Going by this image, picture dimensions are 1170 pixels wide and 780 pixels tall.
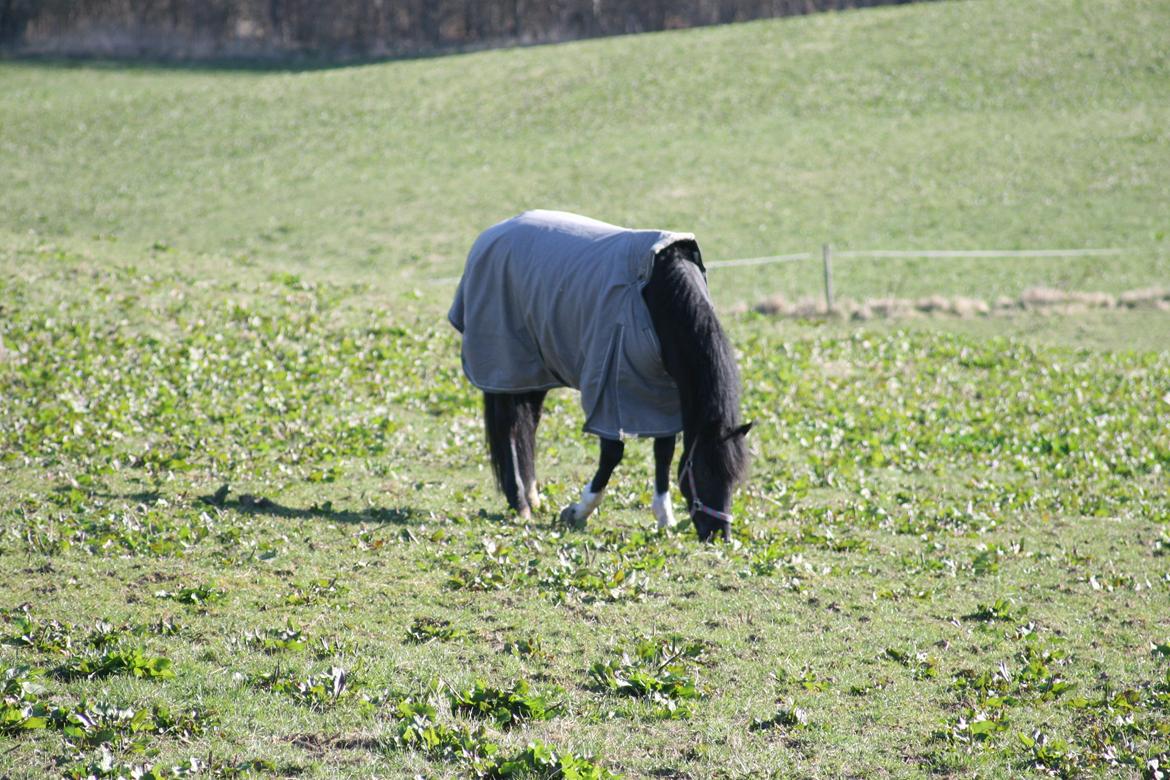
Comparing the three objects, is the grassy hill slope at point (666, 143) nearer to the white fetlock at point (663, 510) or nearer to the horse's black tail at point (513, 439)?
the horse's black tail at point (513, 439)

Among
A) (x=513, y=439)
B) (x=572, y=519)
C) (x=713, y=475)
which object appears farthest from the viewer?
(x=513, y=439)

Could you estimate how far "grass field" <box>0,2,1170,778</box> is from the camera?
482 centimetres

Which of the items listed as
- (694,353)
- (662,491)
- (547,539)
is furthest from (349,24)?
(694,353)

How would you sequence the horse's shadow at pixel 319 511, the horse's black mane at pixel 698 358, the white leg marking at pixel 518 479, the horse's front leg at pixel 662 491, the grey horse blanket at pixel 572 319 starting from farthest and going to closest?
the white leg marking at pixel 518 479
the horse's shadow at pixel 319 511
the horse's front leg at pixel 662 491
the grey horse blanket at pixel 572 319
the horse's black mane at pixel 698 358

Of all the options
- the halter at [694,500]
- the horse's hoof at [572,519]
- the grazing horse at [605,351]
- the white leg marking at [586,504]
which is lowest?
the horse's hoof at [572,519]

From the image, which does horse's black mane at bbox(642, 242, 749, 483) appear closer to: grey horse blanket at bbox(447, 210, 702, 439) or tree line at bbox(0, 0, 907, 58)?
grey horse blanket at bbox(447, 210, 702, 439)

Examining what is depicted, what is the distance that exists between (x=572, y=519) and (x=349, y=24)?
42.9 m

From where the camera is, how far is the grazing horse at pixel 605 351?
730 cm

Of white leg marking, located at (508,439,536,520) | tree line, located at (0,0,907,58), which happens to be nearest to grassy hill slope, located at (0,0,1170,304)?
tree line, located at (0,0,907,58)

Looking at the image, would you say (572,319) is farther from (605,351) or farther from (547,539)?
(547,539)

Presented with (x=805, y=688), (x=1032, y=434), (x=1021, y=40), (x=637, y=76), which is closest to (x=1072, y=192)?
(x=1021, y=40)

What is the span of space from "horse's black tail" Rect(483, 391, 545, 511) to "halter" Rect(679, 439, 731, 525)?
172cm

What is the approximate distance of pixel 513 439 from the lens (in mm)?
8820

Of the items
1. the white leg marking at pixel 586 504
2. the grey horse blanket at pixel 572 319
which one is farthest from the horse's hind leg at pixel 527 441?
the white leg marking at pixel 586 504
